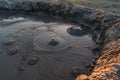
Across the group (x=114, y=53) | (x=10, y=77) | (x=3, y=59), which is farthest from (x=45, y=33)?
(x=114, y=53)

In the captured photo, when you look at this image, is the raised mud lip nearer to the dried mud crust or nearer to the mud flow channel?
the dried mud crust

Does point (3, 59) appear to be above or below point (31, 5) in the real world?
below

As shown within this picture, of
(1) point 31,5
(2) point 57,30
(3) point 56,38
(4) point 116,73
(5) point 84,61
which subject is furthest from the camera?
(1) point 31,5

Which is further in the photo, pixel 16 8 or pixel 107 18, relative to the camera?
pixel 16 8

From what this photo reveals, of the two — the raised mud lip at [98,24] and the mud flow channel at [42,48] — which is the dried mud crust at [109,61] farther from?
the mud flow channel at [42,48]

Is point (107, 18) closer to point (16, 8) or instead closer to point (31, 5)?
point (31, 5)


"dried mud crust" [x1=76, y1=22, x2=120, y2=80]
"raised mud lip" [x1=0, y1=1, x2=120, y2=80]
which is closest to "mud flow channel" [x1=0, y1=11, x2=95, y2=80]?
"raised mud lip" [x1=0, y1=1, x2=120, y2=80]

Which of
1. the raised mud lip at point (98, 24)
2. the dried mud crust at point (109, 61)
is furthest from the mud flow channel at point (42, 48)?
the dried mud crust at point (109, 61)
